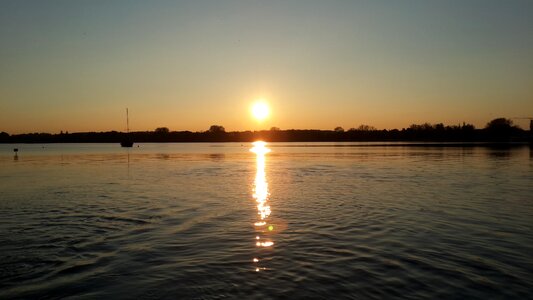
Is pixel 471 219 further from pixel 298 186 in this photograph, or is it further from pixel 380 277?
pixel 298 186

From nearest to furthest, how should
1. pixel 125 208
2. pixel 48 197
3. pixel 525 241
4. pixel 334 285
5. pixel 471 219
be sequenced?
pixel 334 285, pixel 525 241, pixel 471 219, pixel 125 208, pixel 48 197

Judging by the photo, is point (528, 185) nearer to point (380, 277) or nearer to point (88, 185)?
Result: point (380, 277)

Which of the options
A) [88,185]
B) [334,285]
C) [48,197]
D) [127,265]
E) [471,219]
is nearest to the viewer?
[334,285]

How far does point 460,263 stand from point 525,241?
3922 mm

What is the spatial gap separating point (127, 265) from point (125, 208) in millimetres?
9548

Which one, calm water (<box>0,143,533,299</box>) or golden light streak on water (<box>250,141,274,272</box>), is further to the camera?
golden light streak on water (<box>250,141,274,272</box>)

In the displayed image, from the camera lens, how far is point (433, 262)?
34.5 ft

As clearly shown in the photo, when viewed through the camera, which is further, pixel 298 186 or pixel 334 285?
pixel 298 186

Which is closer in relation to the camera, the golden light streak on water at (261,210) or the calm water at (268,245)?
the calm water at (268,245)

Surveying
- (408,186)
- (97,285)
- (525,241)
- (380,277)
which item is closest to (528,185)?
(408,186)

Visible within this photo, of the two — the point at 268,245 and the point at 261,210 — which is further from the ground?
the point at 268,245

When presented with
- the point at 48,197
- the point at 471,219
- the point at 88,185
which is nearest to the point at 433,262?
the point at 471,219

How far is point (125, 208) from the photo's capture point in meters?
19.4

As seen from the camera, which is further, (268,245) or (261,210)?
(261,210)
